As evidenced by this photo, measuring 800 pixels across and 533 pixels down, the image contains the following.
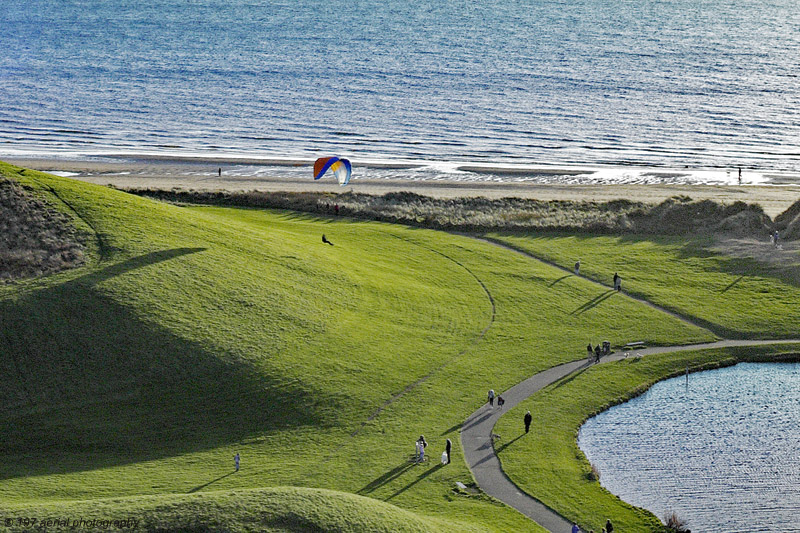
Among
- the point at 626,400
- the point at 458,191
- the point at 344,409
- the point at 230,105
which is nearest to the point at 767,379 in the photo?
the point at 626,400

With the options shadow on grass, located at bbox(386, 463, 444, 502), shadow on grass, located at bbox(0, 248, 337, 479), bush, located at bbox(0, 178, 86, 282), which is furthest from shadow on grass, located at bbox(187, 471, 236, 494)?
bush, located at bbox(0, 178, 86, 282)

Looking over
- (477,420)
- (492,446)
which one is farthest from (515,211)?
(492,446)

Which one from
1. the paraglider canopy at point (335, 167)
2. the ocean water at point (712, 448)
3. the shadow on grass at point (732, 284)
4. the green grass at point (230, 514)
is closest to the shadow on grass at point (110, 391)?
the green grass at point (230, 514)

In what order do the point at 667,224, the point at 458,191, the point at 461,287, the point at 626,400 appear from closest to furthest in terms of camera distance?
the point at 626,400 < the point at 461,287 < the point at 667,224 < the point at 458,191

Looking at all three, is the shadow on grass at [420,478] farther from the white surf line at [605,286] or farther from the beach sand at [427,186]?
the beach sand at [427,186]

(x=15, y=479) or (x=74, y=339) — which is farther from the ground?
(x=74, y=339)

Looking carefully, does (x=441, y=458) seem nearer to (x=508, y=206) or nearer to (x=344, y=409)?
(x=344, y=409)

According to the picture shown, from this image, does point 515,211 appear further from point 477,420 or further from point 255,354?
point 255,354
